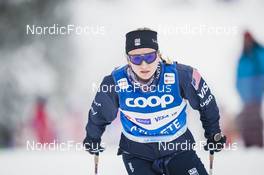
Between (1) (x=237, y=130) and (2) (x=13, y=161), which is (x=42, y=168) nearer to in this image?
(2) (x=13, y=161)

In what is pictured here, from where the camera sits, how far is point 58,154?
2727mm

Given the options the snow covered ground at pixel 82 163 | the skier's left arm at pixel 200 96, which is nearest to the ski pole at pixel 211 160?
the snow covered ground at pixel 82 163

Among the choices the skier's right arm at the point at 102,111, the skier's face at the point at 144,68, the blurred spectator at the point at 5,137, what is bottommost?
the blurred spectator at the point at 5,137

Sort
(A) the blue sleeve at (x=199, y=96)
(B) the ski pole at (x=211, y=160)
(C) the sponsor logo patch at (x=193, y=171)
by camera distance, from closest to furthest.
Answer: (C) the sponsor logo patch at (x=193, y=171)
(A) the blue sleeve at (x=199, y=96)
(B) the ski pole at (x=211, y=160)

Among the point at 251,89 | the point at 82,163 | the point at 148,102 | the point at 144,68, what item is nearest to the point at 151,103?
the point at 148,102

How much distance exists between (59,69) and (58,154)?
1.41 ft

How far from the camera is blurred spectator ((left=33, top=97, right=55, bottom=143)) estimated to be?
9.16 ft

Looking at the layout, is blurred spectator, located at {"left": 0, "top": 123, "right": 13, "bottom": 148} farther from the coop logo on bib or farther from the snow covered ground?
the coop logo on bib

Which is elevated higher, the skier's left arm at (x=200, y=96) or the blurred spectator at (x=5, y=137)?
the skier's left arm at (x=200, y=96)

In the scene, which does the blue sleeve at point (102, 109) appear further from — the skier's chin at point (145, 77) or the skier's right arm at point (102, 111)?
the skier's chin at point (145, 77)

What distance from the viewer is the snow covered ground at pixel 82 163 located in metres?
2.65

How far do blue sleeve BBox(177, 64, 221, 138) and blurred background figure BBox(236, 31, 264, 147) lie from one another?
414 mm

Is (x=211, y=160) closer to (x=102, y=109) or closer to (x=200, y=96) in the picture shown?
(x=200, y=96)

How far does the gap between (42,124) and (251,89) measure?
103cm
